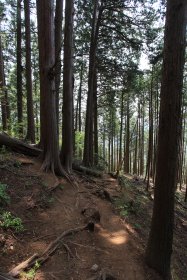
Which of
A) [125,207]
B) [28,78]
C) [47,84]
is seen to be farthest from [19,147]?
[28,78]

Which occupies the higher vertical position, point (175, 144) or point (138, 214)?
point (175, 144)

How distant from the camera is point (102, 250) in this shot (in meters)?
5.87

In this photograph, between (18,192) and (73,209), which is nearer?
(18,192)

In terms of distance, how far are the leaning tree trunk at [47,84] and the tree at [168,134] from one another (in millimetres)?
4184

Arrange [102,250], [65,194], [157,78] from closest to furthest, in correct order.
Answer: [102,250] < [65,194] < [157,78]

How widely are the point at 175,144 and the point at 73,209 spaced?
130 inches

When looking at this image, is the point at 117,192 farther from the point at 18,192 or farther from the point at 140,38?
the point at 140,38

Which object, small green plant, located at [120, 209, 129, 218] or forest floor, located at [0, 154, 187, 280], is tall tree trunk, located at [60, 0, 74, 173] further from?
small green plant, located at [120, 209, 129, 218]

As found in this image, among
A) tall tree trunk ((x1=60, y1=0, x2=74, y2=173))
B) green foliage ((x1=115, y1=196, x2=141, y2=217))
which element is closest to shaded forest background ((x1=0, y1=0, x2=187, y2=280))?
tall tree trunk ((x1=60, y1=0, x2=74, y2=173))

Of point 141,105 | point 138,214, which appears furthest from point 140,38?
point 141,105

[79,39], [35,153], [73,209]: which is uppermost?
[79,39]

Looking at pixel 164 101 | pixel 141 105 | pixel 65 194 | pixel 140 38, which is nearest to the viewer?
pixel 164 101

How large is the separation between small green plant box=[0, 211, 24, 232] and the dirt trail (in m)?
0.15

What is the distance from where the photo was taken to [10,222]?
17.6 ft
